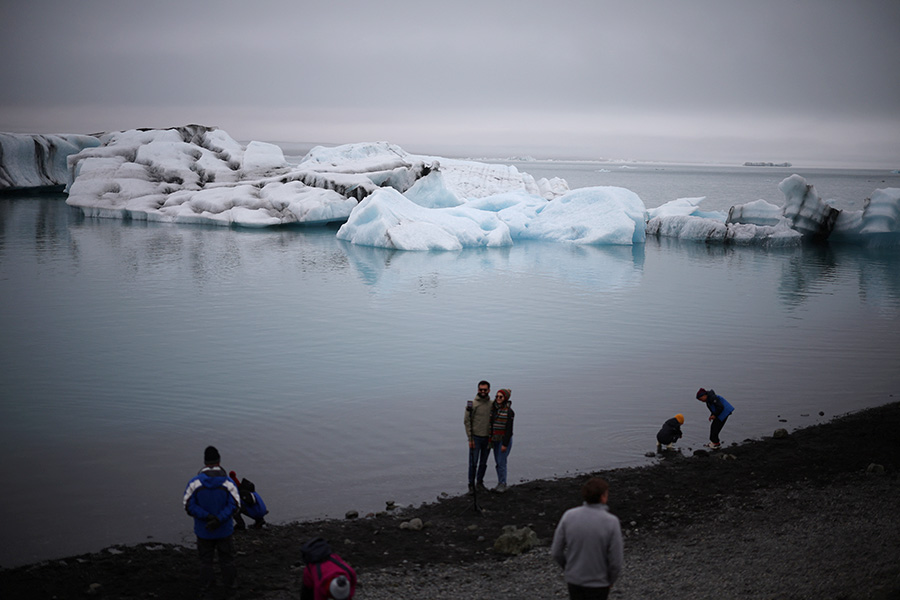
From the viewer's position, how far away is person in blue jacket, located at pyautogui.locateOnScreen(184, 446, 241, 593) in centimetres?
505

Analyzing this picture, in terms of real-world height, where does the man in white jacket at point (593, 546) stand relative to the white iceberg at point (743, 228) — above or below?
below

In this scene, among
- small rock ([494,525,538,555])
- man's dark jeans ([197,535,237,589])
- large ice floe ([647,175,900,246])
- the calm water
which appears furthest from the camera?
large ice floe ([647,175,900,246])

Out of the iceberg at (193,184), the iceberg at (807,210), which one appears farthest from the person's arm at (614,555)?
the iceberg at (807,210)

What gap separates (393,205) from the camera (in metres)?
29.1

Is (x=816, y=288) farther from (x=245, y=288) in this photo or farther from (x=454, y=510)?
(x=454, y=510)

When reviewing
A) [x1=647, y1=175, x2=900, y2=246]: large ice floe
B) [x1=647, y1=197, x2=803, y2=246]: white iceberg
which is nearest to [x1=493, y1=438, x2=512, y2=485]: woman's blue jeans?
[x1=647, y1=175, x2=900, y2=246]: large ice floe

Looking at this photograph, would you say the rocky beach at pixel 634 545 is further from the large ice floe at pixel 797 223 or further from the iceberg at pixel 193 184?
the iceberg at pixel 193 184

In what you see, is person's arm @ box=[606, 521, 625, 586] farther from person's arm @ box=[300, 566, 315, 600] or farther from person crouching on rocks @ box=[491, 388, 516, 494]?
person crouching on rocks @ box=[491, 388, 516, 494]

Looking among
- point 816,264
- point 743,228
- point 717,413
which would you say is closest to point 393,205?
point 743,228

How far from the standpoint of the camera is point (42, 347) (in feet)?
44.3

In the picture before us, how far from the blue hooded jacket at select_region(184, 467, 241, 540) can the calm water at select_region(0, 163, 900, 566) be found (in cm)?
187

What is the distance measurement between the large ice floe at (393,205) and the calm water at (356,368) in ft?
14.5

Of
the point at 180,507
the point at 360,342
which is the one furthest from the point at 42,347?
the point at 180,507

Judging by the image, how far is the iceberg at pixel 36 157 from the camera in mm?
46312
